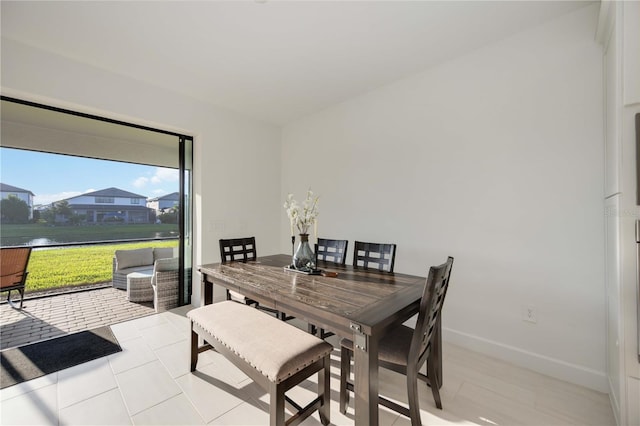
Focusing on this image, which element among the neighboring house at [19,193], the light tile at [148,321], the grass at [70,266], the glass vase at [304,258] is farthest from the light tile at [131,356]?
the neighboring house at [19,193]

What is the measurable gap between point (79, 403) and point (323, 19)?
10.9 ft

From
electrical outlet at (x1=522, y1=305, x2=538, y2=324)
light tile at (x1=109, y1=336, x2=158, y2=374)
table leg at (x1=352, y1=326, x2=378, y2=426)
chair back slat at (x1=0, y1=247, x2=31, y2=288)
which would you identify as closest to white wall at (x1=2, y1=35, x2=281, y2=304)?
light tile at (x1=109, y1=336, x2=158, y2=374)

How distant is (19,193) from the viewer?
13.0 ft

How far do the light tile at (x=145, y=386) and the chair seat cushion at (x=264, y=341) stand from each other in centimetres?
53

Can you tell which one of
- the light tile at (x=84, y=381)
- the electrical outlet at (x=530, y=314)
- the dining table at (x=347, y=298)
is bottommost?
the light tile at (x=84, y=381)

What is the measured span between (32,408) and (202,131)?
301 cm

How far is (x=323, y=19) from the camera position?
6.66 ft

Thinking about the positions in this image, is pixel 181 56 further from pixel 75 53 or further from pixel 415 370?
pixel 415 370

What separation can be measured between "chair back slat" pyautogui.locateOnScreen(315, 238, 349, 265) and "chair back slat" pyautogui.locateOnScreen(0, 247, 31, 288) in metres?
4.04

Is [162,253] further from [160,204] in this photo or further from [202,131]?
[202,131]

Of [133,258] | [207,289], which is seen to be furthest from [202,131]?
[133,258]

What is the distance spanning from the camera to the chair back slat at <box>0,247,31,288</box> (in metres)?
3.29

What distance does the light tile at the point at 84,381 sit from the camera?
180 centimetres

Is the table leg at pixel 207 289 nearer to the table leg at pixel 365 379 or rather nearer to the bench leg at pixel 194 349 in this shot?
the bench leg at pixel 194 349
